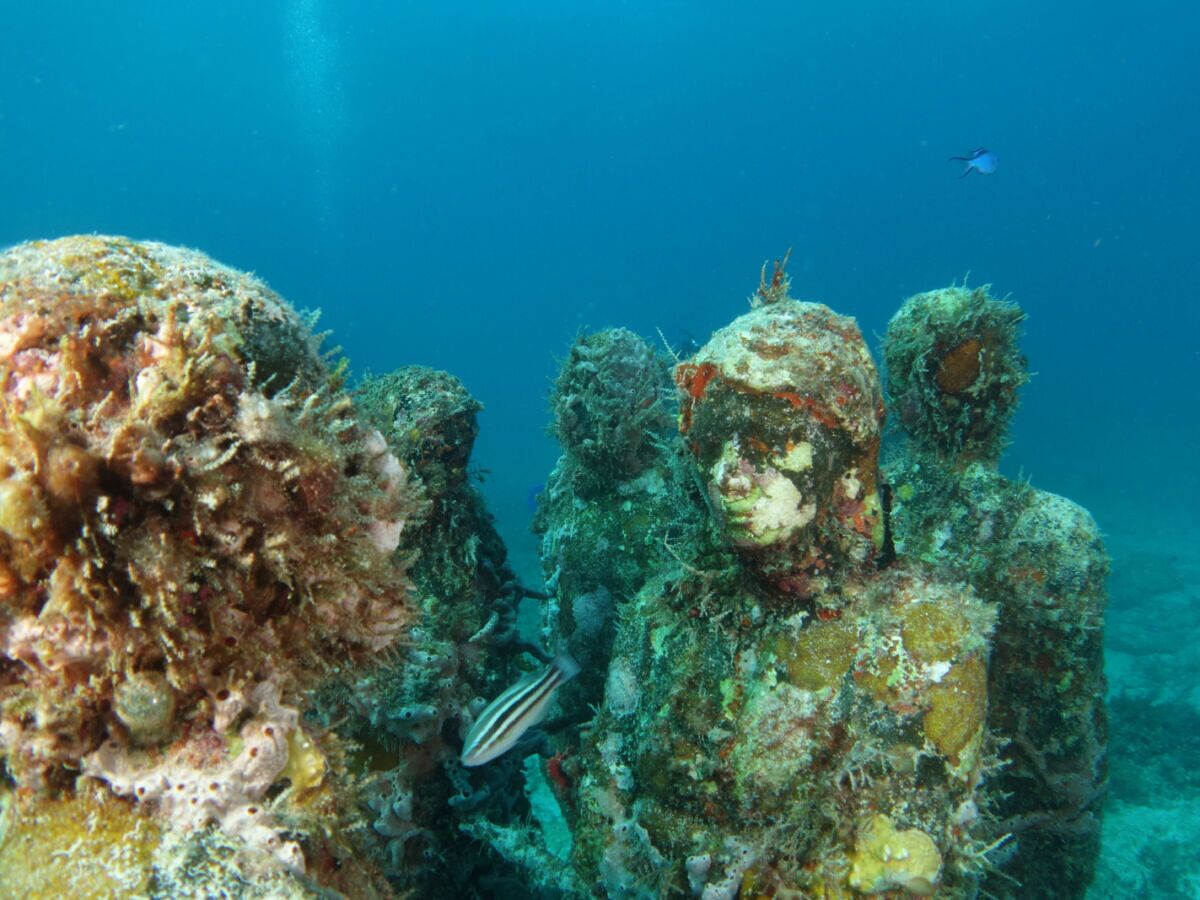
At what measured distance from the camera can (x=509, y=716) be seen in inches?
137

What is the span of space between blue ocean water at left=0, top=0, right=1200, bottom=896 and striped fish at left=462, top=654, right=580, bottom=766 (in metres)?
83.2

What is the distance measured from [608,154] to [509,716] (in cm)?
14252

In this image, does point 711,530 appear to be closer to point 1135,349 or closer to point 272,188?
point 1135,349

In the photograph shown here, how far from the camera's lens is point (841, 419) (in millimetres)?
3105

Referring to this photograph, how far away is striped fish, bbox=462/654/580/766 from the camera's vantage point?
344cm

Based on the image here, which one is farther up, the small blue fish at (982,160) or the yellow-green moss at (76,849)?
the small blue fish at (982,160)

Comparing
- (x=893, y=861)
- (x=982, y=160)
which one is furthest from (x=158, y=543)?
(x=982, y=160)

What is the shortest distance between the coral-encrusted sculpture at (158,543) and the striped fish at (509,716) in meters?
1.53

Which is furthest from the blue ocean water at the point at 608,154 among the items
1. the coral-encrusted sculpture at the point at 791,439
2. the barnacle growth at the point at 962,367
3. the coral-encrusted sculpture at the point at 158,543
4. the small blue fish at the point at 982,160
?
the coral-encrusted sculpture at the point at 158,543

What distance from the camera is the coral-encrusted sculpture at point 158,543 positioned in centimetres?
159

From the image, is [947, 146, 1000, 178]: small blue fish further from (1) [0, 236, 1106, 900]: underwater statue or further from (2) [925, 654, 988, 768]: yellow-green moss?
(2) [925, 654, 988, 768]: yellow-green moss

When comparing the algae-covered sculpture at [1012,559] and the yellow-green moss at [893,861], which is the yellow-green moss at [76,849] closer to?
the yellow-green moss at [893,861]

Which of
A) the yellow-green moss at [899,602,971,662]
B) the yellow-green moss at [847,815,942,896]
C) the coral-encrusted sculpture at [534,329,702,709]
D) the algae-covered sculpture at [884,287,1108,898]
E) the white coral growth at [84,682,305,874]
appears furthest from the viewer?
the coral-encrusted sculpture at [534,329,702,709]

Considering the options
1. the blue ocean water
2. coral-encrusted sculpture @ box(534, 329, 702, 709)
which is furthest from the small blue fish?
the blue ocean water
